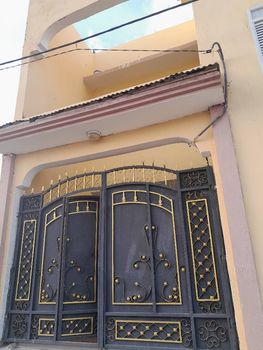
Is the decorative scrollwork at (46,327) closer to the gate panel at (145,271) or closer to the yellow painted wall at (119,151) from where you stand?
the gate panel at (145,271)

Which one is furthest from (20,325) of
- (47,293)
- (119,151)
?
(119,151)

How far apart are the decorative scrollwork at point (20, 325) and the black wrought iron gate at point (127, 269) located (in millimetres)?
12

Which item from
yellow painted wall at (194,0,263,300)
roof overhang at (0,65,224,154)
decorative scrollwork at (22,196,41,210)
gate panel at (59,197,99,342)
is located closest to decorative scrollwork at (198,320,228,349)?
yellow painted wall at (194,0,263,300)

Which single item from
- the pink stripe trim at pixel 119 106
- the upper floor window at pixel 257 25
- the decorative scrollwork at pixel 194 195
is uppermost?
the upper floor window at pixel 257 25

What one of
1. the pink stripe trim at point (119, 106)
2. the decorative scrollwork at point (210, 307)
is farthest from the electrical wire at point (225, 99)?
the decorative scrollwork at point (210, 307)

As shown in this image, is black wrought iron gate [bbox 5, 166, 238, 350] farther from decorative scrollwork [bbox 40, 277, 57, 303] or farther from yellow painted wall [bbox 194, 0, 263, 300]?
yellow painted wall [bbox 194, 0, 263, 300]

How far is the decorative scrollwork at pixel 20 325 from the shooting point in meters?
3.81

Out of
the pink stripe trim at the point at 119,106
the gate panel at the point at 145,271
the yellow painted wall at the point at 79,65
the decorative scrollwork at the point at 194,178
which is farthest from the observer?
the yellow painted wall at the point at 79,65

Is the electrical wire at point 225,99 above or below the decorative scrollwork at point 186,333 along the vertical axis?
above

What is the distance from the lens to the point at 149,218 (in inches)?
142

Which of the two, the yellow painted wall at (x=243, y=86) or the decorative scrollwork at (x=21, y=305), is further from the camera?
the decorative scrollwork at (x=21, y=305)

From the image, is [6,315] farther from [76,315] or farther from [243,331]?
[243,331]

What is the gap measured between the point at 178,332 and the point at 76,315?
1373 mm

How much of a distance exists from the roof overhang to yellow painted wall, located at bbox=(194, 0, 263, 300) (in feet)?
1.13
